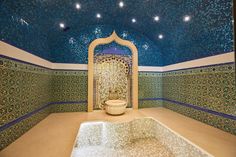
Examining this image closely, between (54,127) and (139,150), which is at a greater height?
(54,127)

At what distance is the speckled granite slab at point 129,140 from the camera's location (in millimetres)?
2102

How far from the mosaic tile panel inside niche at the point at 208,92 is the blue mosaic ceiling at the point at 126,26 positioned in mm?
382

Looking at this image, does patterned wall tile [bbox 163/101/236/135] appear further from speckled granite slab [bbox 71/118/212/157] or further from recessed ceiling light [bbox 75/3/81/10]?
recessed ceiling light [bbox 75/3/81/10]

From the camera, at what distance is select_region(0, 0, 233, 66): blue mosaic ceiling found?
1933 mm

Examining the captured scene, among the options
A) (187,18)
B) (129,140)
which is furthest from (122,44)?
(129,140)

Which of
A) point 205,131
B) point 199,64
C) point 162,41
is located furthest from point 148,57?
point 205,131

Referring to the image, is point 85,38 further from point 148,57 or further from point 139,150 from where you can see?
point 139,150

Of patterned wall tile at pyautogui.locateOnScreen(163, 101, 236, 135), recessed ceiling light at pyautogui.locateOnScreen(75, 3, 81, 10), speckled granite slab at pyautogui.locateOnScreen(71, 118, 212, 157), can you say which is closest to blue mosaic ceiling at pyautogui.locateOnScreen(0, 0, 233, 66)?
recessed ceiling light at pyautogui.locateOnScreen(75, 3, 81, 10)

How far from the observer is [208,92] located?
2.38 m

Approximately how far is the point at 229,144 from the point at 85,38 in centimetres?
367

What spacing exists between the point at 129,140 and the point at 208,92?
190cm

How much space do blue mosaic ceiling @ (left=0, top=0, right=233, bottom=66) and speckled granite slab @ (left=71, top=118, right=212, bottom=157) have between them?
70.5 inches

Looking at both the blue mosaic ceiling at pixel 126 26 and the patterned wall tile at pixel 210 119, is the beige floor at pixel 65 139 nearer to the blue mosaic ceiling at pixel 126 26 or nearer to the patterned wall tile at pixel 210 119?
the patterned wall tile at pixel 210 119

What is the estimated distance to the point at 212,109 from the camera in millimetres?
2309
